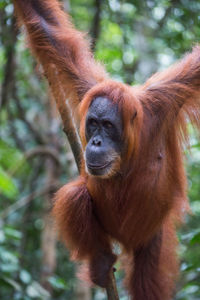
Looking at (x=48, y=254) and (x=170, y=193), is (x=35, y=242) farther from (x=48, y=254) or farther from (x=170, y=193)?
(x=170, y=193)

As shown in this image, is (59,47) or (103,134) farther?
(59,47)

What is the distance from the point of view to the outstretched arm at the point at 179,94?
11.9ft

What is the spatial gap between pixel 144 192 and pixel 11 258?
2.18 meters

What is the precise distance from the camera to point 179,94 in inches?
143

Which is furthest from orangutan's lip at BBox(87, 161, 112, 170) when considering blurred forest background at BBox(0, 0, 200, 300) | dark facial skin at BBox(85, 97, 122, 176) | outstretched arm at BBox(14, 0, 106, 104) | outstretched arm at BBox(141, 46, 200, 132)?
blurred forest background at BBox(0, 0, 200, 300)

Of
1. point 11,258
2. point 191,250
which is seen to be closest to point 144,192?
point 11,258

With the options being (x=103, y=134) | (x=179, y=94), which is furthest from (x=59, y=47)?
(x=179, y=94)

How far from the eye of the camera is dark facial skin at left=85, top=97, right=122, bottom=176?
3451 millimetres

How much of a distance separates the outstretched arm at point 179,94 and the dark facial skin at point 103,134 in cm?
38

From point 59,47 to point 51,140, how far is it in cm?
348

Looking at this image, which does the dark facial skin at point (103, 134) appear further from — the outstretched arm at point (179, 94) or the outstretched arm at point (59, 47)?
the outstretched arm at point (59, 47)

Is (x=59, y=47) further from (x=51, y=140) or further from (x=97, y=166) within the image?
(x=51, y=140)

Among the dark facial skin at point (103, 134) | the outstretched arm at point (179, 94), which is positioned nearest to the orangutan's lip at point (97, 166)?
the dark facial skin at point (103, 134)

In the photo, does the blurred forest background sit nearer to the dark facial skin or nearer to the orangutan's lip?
the dark facial skin
